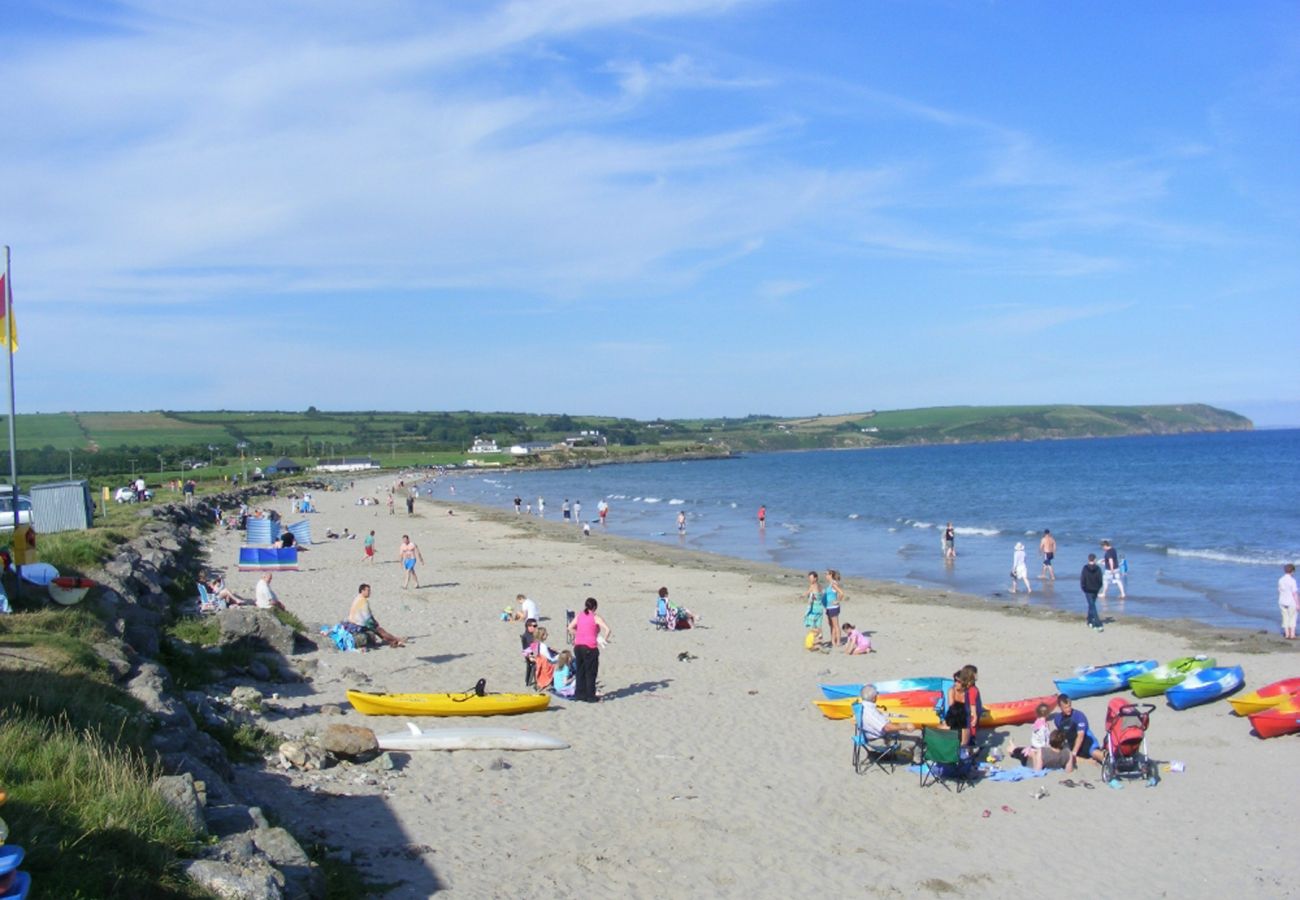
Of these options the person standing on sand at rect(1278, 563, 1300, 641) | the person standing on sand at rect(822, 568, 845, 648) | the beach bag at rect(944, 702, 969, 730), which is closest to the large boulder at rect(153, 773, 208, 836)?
the beach bag at rect(944, 702, 969, 730)

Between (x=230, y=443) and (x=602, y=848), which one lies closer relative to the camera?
(x=602, y=848)

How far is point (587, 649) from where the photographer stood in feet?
40.5

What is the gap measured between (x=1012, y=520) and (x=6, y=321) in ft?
125

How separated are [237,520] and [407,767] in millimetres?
35221

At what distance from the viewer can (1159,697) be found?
12523 millimetres

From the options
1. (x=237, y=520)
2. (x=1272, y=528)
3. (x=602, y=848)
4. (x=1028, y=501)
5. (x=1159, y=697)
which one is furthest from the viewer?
(x=1028, y=501)

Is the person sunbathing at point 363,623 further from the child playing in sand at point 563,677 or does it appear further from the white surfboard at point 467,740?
the white surfboard at point 467,740

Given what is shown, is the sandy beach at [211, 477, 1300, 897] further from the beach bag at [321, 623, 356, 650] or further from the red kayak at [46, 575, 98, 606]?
the red kayak at [46, 575, 98, 606]

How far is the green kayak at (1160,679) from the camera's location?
1245cm

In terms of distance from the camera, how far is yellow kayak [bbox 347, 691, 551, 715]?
10922 mm

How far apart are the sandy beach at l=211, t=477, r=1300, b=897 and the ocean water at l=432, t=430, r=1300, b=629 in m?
7.39

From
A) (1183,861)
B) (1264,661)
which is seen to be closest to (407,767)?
(1183,861)

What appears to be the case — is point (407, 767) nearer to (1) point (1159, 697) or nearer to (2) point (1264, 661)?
(1) point (1159, 697)

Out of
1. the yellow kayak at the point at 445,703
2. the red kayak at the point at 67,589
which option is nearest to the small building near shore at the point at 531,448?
the red kayak at the point at 67,589
